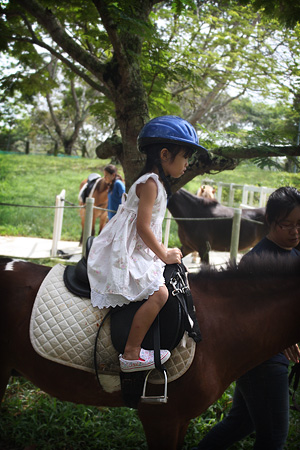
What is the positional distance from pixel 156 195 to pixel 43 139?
44.7m

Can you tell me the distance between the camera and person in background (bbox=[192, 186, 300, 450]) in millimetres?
2197

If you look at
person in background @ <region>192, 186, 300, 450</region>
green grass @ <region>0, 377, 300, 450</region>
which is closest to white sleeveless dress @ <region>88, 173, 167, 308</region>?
person in background @ <region>192, 186, 300, 450</region>

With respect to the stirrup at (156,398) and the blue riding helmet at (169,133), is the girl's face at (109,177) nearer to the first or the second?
the blue riding helmet at (169,133)

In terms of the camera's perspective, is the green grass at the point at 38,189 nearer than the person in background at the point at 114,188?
No

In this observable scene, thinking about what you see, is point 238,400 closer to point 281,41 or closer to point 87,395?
point 87,395

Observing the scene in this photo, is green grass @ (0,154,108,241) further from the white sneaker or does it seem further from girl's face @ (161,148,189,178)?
the white sneaker

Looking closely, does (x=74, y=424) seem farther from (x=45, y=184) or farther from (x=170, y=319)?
(x=45, y=184)

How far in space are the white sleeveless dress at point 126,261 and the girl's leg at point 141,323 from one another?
45 millimetres

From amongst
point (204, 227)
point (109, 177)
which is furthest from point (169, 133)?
point (109, 177)

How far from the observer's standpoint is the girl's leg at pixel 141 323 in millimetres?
1950

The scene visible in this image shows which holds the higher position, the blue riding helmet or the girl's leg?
the blue riding helmet

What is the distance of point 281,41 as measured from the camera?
295 inches

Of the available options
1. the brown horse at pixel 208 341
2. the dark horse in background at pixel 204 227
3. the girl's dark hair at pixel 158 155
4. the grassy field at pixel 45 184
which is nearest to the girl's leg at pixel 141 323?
the brown horse at pixel 208 341

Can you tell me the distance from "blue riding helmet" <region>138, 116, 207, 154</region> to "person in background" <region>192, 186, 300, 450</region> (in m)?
0.76
